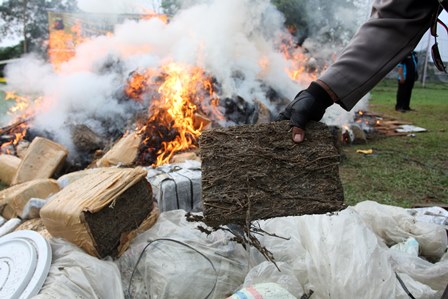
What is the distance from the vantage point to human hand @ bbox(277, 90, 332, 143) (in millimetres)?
1848

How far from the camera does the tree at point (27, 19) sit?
24625 millimetres

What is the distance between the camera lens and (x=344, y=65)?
1.88 meters

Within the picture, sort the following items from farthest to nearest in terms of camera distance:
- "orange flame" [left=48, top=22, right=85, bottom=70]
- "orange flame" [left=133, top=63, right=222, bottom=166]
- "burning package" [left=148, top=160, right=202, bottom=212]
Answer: "orange flame" [left=48, top=22, right=85, bottom=70] → "orange flame" [left=133, top=63, right=222, bottom=166] → "burning package" [left=148, top=160, right=202, bottom=212]

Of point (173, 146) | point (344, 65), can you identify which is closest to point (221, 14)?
point (173, 146)

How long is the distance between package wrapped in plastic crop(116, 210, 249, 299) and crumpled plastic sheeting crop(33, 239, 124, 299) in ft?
0.45

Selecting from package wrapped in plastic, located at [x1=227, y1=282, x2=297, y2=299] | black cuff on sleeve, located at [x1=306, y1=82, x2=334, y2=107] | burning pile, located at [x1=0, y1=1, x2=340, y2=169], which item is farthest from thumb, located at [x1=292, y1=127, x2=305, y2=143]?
burning pile, located at [x1=0, y1=1, x2=340, y2=169]

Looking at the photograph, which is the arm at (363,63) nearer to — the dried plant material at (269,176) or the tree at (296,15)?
the dried plant material at (269,176)

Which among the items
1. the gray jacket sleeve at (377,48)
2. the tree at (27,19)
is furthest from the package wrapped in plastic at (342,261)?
the tree at (27,19)

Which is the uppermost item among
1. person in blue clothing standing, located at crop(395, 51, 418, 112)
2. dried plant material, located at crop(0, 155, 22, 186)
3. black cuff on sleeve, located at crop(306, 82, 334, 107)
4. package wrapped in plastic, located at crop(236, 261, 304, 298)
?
black cuff on sleeve, located at crop(306, 82, 334, 107)

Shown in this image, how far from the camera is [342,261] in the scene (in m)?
2.21

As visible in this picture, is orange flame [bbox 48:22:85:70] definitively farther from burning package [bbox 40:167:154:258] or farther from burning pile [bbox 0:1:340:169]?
burning package [bbox 40:167:154:258]

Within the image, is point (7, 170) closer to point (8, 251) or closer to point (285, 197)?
point (8, 251)

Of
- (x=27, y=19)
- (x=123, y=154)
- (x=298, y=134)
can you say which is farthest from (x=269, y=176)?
(x=27, y=19)

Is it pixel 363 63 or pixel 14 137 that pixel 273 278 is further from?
pixel 14 137
